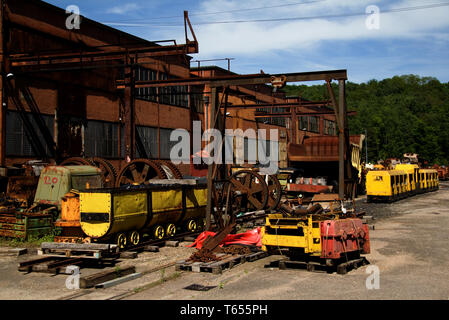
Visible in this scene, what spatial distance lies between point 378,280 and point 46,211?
10.3 metres

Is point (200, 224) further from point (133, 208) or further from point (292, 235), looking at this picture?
point (292, 235)

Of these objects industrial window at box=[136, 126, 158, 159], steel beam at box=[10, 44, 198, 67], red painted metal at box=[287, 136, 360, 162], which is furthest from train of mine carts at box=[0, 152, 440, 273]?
industrial window at box=[136, 126, 158, 159]

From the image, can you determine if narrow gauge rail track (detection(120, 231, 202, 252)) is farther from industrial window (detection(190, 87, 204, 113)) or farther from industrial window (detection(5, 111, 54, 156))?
industrial window (detection(190, 87, 204, 113))

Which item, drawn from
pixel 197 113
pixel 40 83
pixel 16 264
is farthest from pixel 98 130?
pixel 16 264

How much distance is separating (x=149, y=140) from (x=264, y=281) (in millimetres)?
20959

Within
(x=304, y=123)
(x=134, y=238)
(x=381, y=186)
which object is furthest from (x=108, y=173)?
(x=304, y=123)

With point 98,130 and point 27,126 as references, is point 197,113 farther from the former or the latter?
point 27,126

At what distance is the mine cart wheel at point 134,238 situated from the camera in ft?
41.4

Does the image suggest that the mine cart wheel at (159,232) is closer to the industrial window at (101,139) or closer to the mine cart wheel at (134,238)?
the mine cart wheel at (134,238)

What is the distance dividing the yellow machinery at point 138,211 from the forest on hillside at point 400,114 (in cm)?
7690

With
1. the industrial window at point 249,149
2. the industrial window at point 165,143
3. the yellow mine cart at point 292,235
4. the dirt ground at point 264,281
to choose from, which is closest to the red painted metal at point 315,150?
the industrial window at point 165,143

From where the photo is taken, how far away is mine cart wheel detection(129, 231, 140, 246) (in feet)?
41.4

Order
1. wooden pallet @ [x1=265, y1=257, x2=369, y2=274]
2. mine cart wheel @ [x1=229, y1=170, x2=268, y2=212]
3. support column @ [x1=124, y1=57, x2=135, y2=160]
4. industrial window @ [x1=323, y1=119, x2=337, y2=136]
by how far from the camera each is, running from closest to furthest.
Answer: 1. wooden pallet @ [x1=265, y1=257, x2=369, y2=274]
2. mine cart wheel @ [x1=229, y1=170, x2=268, y2=212]
3. support column @ [x1=124, y1=57, x2=135, y2=160]
4. industrial window @ [x1=323, y1=119, x2=337, y2=136]

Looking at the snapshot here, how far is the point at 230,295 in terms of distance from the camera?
7781mm
